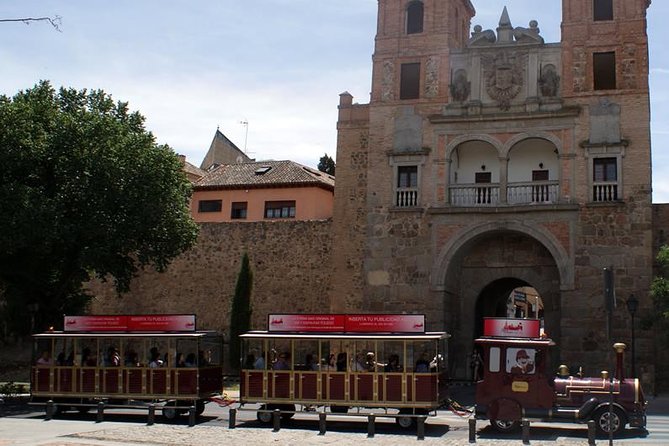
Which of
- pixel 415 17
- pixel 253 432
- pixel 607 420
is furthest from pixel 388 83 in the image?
pixel 607 420

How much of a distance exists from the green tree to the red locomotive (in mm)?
17530

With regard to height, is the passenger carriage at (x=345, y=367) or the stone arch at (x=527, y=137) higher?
the stone arch at (x=527, y=137)

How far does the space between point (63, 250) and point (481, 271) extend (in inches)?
568

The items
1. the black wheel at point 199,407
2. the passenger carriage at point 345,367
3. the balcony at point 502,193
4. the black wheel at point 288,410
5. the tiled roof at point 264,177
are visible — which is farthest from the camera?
the tiled roof at point 264,177

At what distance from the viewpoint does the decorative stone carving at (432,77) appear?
102 feet

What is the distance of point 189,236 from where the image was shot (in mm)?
29781

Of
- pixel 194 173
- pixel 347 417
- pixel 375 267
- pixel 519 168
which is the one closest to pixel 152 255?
pixel 375 267

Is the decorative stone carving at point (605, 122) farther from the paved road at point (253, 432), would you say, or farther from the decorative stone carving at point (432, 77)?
the paved road at point (253, 432)

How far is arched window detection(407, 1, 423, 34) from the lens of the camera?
3230 cm

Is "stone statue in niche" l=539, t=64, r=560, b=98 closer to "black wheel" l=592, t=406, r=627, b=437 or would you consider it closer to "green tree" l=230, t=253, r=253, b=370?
"green tree" l=230, t=253, r=253, b=370

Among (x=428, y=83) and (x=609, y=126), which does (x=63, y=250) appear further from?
(x=609, y=126)

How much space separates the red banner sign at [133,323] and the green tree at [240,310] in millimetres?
12876

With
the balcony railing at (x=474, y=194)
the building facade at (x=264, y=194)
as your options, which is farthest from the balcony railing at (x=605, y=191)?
the building facade at (x=264, y=194)

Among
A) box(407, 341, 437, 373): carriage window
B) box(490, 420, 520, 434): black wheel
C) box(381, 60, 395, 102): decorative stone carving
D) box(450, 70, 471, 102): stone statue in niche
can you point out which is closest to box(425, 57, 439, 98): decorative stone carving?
box(450, 70, 471, 102): stone statue in niche
